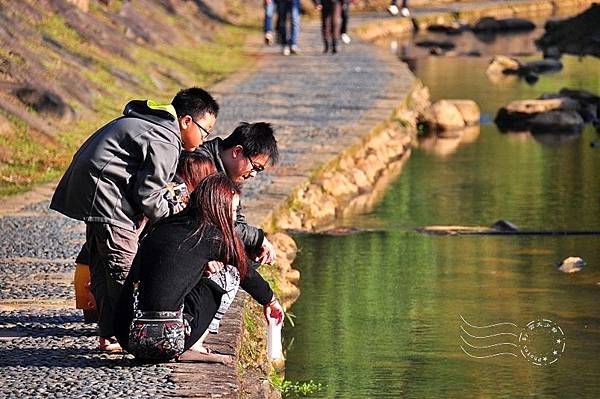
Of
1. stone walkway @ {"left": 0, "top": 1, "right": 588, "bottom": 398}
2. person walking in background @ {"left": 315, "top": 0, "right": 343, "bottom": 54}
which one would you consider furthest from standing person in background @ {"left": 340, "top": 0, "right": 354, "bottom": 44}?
stone walkway @ {"left": 0, "top": 1, "right": 588, "bottom": 398}

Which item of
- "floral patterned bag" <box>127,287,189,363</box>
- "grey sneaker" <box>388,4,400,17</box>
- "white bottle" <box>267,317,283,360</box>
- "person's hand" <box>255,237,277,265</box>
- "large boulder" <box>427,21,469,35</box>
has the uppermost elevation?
"person's hand" <box>255,237,277,265</box>

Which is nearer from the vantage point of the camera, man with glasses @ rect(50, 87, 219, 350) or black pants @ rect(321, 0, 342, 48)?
man with glasses @ rect(50, 87, 219, 350)

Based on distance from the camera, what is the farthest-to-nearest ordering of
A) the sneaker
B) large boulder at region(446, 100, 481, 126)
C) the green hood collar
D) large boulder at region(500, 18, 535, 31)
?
1. large boulder at region(500, 18, 535, 31)
2. the sneaker
3. large boulder at region(446, 100, 481, 126)
4. the green hood collar

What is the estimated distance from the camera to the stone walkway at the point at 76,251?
650cm

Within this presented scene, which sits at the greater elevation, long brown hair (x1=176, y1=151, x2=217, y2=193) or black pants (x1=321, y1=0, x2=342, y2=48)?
long brown hair (x1=176, y1=151, x2=217, y2=193)

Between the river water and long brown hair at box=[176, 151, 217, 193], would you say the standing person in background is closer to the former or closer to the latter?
the river water

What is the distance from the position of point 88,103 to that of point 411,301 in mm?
6878

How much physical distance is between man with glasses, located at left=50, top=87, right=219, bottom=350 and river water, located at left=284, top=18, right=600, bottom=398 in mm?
2039

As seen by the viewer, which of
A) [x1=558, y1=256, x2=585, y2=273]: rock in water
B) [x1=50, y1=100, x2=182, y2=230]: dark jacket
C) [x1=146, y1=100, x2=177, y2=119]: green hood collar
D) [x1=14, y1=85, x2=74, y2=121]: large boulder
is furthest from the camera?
[x1=14, y1=85, x2=74, y2=121]: large boulder

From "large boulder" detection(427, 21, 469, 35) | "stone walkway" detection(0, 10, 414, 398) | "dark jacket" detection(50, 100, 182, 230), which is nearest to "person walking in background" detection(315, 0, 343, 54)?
"stone walkway" detection(0, 10, 414, 398)

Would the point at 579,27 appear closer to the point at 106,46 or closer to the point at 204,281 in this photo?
the point at 106,46

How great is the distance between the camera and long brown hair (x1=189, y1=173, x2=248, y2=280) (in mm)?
6594

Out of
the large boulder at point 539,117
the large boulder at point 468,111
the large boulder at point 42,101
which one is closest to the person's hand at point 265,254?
the large boulder at point 42,101

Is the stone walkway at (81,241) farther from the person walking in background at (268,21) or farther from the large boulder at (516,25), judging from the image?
the large boulder at (516,25)
